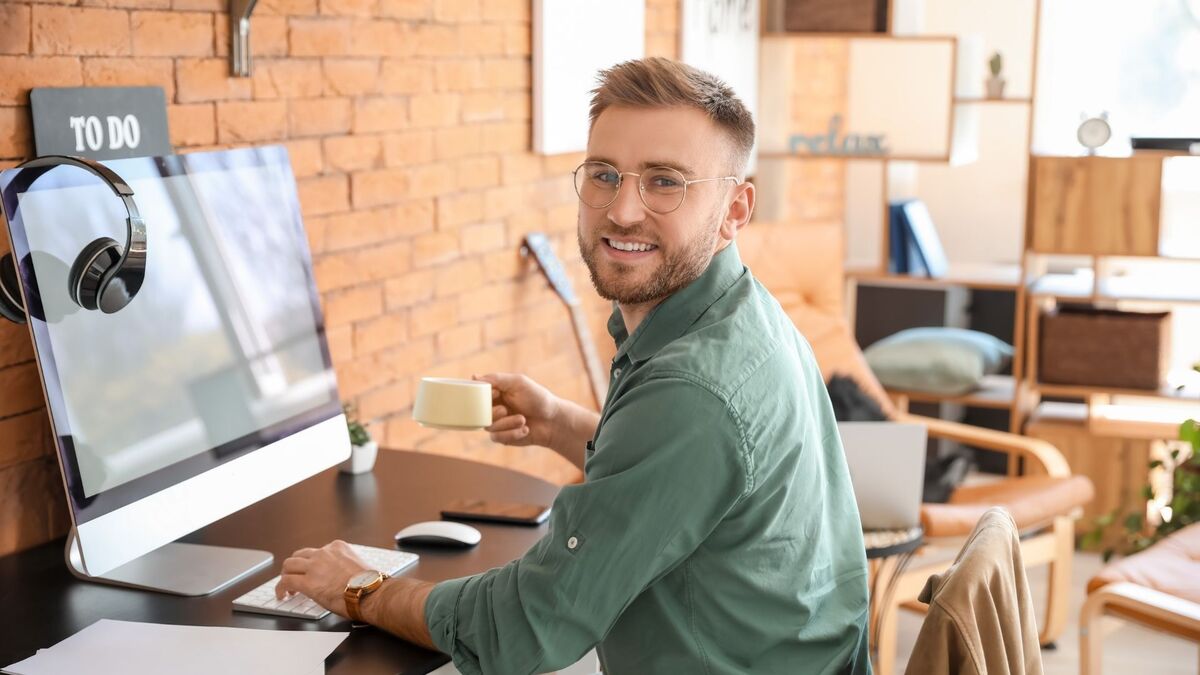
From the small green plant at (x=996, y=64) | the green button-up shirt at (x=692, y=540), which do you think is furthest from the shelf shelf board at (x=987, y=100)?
the green button-up shirt at (x=692, y=540)

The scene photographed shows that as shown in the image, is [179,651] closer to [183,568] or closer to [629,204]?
[183,568]

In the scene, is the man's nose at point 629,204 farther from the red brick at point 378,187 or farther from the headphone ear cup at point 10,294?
the red brick at point 378,187

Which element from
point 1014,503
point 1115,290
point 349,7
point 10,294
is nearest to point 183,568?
point 10,294

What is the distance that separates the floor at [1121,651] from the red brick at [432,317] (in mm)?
1620

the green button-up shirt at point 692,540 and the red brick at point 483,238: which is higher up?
the red brick at point 483,238

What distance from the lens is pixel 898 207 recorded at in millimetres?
4516

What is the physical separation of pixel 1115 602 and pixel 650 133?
1.82m

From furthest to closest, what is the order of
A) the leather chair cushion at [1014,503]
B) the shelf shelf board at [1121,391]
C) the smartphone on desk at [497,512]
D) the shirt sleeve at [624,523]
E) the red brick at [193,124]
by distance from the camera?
the shelf shelf board at [1121,391] < the leather chair cushion at [1014,503] < the red brick at [193,124] < the smartphone on desk at [497,512] < the shirt sleeve at [624,523]

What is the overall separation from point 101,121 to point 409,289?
0.95 metres

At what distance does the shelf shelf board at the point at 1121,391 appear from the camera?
167 inches

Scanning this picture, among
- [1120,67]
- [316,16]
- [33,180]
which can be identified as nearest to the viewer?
[33,180]

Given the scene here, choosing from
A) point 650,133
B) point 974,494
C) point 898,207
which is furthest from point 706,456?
point 898,207

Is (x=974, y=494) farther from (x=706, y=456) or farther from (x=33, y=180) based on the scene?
(x=33, y=180)

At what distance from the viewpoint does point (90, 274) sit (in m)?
1.56
